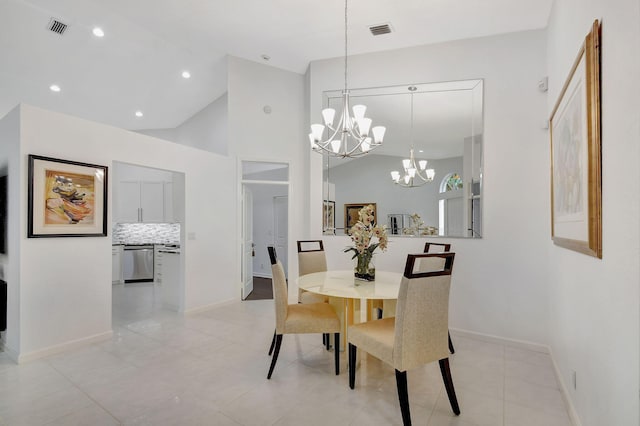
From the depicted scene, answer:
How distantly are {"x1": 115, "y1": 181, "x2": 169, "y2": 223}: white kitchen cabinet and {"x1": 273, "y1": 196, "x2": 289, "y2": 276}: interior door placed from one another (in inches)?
91.8

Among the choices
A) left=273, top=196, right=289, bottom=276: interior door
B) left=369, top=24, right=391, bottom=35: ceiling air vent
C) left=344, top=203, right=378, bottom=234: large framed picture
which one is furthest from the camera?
left=273, top=196, right=289, bottom=276: interior door

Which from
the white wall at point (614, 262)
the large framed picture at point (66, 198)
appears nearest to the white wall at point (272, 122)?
the large framed picture at point (66, 198)

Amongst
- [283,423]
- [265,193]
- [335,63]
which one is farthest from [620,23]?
[265,193]

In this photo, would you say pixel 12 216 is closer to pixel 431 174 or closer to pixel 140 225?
pixel 431 174

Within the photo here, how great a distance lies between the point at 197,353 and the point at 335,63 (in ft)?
12.5

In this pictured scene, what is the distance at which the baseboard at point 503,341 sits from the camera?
331 centimetres

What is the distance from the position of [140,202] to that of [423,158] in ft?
19.1

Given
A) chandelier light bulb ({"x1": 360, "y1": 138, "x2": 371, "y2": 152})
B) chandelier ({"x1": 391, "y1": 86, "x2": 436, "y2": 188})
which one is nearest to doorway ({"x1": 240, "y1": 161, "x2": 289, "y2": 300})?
chandelier ({"x1": 391, "y1": 86, "x2": 436, "y2": 188})

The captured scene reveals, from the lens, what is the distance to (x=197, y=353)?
10.3 feet

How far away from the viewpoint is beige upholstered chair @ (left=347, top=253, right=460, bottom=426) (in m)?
1.96

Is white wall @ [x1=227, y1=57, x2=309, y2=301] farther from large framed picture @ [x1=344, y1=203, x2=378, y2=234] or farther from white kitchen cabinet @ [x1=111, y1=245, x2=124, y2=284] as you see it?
white kitchen cabinet @ [x1=111, y1=245, x2=124, y2=284]

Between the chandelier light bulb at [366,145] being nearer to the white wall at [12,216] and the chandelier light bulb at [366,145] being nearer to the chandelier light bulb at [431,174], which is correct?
the chandelier light bulb at [431,174]

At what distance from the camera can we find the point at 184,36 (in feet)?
14.1

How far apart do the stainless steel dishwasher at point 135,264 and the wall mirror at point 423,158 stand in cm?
458
